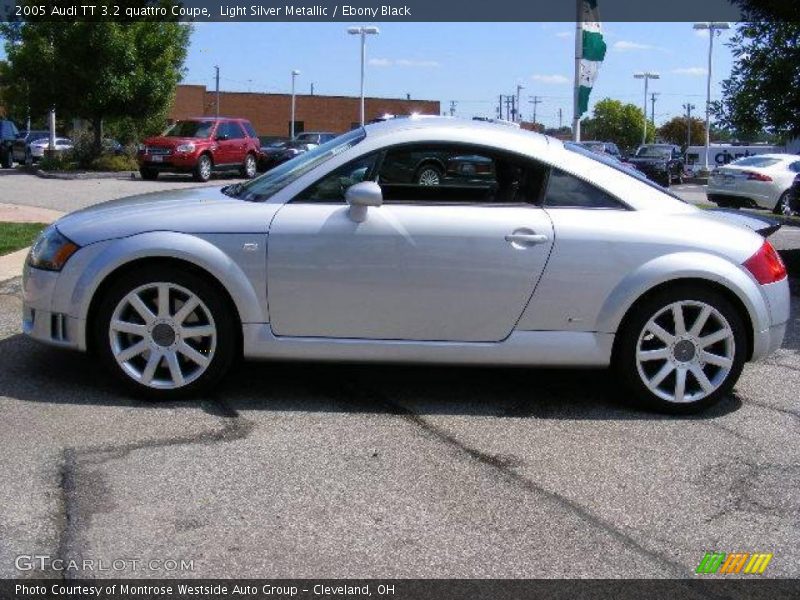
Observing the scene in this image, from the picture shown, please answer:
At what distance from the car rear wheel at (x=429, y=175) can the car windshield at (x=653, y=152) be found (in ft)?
112

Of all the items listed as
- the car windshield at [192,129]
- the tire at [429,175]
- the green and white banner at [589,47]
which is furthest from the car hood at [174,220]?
the car windshield at [192,129]

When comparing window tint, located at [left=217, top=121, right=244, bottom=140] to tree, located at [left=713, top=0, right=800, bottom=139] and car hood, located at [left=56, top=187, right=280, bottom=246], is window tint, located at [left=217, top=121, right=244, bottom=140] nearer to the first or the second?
tree, located at [left=713, top=0, right=800, bottom=139]

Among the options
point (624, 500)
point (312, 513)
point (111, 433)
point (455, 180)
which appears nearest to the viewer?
point (312, 513)

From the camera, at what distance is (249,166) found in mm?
29094

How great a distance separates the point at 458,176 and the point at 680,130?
10138cm

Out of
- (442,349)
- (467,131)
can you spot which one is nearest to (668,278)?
(442,349)

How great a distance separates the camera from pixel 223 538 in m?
3.71

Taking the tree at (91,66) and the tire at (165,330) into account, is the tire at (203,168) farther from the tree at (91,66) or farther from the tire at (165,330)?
the tire at (165,330)

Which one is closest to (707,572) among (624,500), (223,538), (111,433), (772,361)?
(624,500)

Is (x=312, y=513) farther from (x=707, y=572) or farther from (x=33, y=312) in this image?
(x=33, y=312)

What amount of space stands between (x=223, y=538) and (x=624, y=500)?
172cm

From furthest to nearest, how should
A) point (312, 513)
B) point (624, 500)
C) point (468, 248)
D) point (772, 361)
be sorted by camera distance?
point (772, 361), point (468, 248), point (624, 500), point (312, 513)

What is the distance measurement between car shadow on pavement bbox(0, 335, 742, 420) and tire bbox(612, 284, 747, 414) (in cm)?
14

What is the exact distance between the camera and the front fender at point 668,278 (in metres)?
5.33
